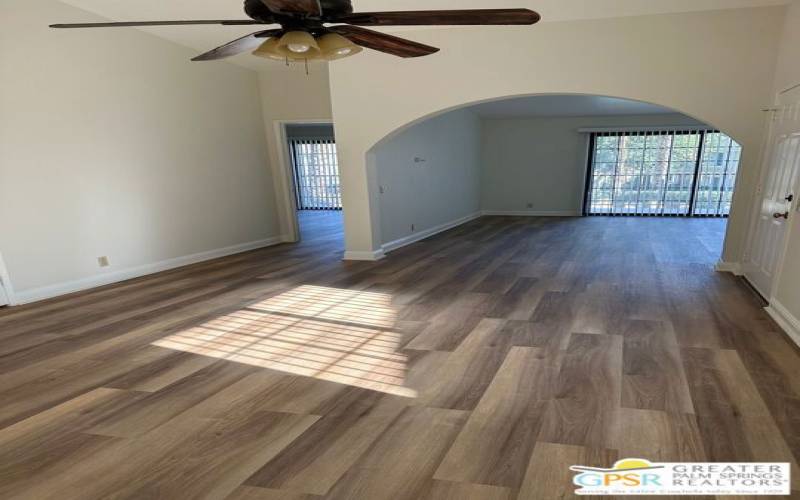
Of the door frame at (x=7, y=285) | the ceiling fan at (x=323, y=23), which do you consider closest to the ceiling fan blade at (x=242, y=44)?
the ceiling fan at (x=323, y=23)

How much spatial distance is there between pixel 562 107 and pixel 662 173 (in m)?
3.24

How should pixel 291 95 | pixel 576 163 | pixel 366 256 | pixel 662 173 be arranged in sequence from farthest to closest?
pixel 576 163
pixel 662 173
pixel 291 95
pixel 366 256

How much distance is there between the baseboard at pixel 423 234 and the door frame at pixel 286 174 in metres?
2.09

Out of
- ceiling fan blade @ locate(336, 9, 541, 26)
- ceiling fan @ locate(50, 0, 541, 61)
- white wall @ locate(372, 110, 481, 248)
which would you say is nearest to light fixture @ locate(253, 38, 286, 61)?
ceiling fan @ locate(50, 0, 541, 61)

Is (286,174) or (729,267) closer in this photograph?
(729,267)

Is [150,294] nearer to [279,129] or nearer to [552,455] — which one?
[279,129]

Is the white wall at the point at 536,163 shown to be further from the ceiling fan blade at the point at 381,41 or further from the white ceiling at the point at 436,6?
the ceiling fan blade at the point at 381,41

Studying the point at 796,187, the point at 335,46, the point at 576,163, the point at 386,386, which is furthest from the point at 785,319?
the point at 576,163

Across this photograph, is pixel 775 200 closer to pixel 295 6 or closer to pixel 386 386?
pixel 386 386

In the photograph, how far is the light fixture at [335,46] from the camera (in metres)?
2.31

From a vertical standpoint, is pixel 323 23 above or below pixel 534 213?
above

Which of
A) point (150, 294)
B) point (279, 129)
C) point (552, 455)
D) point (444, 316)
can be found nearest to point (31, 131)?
point (150, 294)

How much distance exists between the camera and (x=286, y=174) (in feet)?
24.2

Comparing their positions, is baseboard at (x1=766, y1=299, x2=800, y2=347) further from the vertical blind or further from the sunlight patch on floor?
the vertical blind
